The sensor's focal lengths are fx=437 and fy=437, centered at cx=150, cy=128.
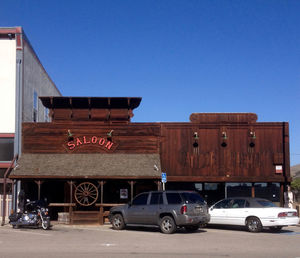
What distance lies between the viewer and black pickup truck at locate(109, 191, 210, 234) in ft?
56.2

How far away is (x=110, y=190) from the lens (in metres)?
25.3

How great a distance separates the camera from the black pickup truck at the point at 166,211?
17.1 m

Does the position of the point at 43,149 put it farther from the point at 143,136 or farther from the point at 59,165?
the point at 143,136

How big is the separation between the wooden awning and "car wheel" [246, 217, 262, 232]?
5.64 meters

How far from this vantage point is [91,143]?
24.7m

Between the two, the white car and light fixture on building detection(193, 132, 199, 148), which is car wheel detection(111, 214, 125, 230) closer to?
the white car

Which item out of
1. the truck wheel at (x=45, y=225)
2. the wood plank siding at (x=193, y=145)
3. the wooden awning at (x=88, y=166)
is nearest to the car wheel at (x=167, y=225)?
the wooden awning at (x=88, y=166)

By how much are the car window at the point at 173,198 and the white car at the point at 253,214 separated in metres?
2.70

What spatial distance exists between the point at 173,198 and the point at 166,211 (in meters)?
0.63

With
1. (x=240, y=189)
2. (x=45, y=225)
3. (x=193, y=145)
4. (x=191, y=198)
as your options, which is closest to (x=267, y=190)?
(x=240, y=189)

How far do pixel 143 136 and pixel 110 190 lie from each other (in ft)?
12.1

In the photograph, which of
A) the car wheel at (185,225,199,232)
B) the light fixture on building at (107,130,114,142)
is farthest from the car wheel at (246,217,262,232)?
the light fixture on building at (107,130,114,142)

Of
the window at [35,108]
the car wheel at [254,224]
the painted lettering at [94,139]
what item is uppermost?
the window at [35,108]

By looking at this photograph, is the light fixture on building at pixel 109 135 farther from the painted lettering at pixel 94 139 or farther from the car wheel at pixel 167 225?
the car wheel at pixel 167 225
